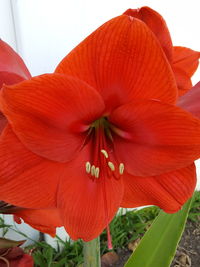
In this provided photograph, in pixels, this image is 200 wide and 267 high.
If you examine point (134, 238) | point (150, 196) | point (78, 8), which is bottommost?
point (134, 238)

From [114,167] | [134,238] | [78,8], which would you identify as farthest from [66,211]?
[134,238]

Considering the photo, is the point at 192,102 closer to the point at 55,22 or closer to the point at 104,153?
the point at 104,153

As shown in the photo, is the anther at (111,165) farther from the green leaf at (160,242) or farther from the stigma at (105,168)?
the green leaf at (160,242)

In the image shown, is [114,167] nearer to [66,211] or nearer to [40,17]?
[66,211]

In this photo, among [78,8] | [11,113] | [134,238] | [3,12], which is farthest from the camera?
[134,238]

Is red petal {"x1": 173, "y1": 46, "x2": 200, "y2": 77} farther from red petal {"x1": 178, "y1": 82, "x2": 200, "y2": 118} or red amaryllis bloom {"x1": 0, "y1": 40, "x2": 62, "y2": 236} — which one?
red amaryllis bloom {"x1": 0, "y1": 40, "x2": 62, "y2": 236}

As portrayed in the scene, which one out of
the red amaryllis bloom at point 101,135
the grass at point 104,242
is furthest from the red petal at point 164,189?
the grass at point 104,242

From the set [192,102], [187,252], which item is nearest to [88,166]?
[192,102]
